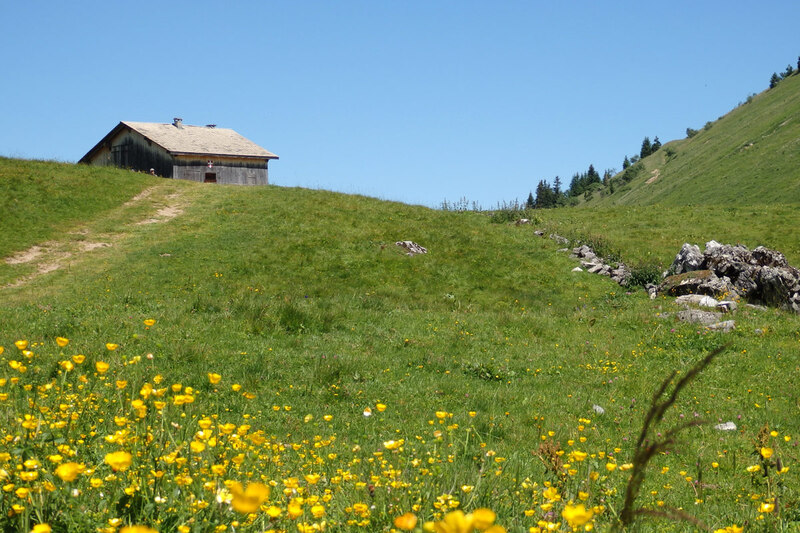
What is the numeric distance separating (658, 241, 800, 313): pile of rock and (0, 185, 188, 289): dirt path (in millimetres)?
26006

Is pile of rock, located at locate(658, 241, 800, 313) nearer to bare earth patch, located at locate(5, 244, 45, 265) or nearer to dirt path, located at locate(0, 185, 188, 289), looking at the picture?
dirt path, located at locate(0, 185, 188, 289)

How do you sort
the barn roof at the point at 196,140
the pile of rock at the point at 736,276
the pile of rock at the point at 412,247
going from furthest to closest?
the barn roof at the point at 196,140 → the pile of rock at the point at 412,247 → the pile of rock at the point at 736,276

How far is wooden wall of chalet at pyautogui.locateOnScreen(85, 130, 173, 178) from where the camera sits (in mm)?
47781

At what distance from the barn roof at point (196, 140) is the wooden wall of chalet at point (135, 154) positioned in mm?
664

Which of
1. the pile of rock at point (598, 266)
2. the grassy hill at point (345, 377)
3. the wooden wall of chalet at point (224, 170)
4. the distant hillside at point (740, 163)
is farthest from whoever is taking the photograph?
→ the distant hillside at point (740, 163)

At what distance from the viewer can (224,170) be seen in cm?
4950

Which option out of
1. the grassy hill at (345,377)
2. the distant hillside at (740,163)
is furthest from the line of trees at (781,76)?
the grassy hill at (345,377)

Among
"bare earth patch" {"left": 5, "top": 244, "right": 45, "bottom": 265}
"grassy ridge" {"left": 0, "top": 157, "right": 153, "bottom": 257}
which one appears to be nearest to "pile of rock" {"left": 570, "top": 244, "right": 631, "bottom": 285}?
"bare earth patch" {"left": 5, "top": 244, "right": 45, "bottom": 265}

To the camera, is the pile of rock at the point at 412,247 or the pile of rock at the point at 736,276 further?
the pile of rock at the point at 412,247

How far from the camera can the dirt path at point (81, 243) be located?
24.1 meters

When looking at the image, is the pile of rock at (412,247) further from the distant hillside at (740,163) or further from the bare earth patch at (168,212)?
the distant hillside at (740,163)

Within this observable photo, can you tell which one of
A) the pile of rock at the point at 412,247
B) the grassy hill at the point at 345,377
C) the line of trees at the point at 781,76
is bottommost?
the grassy hill at the point at 345,377

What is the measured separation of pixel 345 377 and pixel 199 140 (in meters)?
46.7

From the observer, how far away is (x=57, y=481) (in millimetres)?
3490
